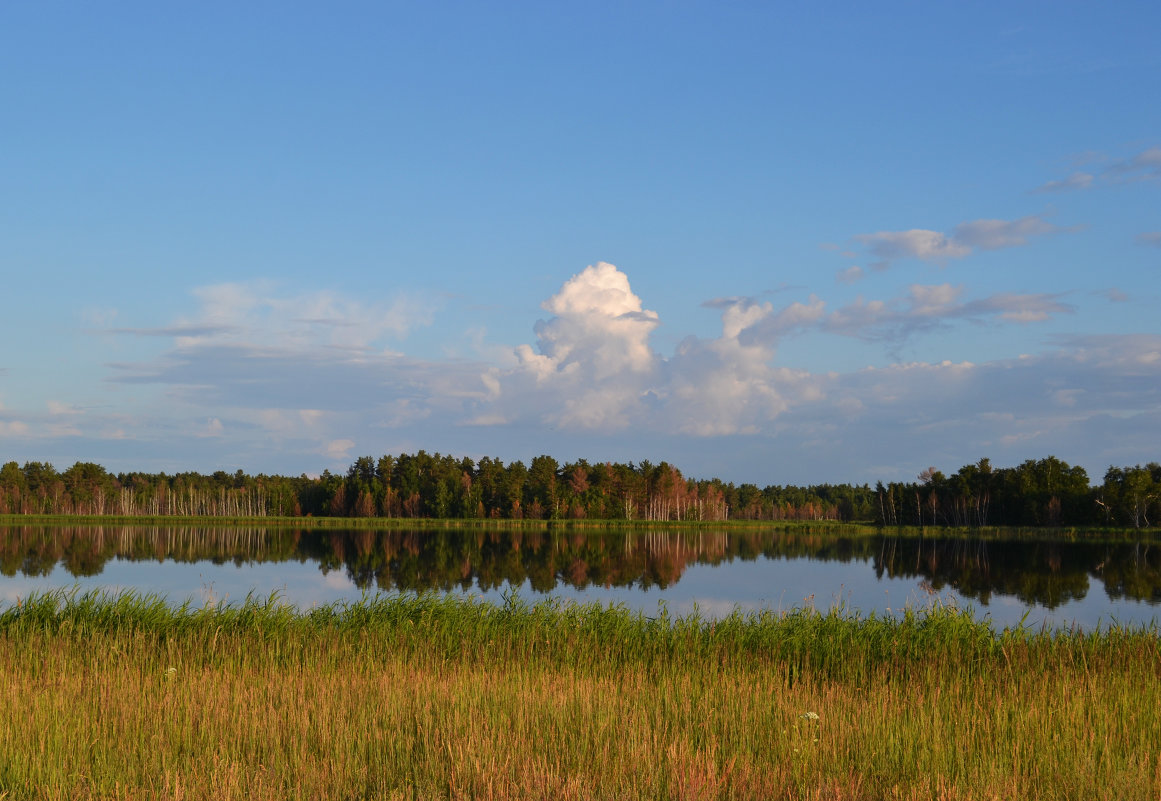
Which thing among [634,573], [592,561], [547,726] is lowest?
[592,561]

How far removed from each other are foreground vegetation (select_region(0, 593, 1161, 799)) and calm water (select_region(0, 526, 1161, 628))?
827 centimetres

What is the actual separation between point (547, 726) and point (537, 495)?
508 ft

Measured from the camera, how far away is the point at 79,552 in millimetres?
63188

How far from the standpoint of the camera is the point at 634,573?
51844 mm

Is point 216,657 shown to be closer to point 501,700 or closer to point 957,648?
point 501,700

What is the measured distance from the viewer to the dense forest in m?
126

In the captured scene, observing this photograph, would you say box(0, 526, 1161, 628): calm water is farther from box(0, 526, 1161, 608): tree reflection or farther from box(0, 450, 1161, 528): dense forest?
box(0, 450, 1161, 528): dense forest

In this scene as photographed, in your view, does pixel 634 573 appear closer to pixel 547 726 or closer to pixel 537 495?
pixel 547 726

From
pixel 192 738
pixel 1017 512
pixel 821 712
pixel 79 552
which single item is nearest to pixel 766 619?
pixel 821 712

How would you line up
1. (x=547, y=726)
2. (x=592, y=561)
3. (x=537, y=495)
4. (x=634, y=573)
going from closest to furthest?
(x=547, y=726), (x=634, y=573), (x=592, y=561), (x=537, y=495)

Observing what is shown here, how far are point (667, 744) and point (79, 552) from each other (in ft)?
221

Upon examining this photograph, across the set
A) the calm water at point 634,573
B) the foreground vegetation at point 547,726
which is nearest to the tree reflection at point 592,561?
the calm water at point 634,573

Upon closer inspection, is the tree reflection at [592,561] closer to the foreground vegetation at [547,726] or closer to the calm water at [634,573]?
the calm water at [634,573]

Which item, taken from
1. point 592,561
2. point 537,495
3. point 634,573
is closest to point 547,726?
point 634,573
